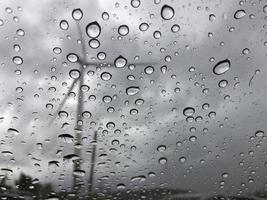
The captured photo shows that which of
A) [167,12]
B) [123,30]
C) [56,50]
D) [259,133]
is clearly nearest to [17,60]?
[56,50]

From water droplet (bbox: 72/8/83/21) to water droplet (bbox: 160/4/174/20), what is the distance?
0.42 m

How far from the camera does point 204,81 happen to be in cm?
186

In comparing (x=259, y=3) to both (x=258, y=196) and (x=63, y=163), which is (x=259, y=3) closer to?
(x=258, y=196)

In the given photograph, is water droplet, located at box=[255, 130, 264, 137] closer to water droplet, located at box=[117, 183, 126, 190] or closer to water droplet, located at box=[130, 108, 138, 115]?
water droplet, located at box=[130, 108, 138, 115]

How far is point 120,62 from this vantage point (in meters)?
1.81

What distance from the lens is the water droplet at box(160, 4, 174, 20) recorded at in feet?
5.65

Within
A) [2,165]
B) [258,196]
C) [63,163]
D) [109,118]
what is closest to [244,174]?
[258,196]

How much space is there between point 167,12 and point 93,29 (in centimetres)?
40

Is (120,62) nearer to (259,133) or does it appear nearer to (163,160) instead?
(163,160)

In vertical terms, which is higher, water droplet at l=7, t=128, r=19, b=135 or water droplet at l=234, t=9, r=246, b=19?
water droplet at l=234, t=9, r=246, b=19

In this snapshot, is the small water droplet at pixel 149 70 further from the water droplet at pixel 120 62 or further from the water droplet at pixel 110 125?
the water droplet at pixel 110 125

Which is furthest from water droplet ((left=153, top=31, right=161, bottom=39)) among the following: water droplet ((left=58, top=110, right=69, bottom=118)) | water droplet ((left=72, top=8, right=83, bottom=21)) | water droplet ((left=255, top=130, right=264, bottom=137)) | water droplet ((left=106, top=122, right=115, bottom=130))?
water droplet ((left=255, top=130, right=264, bottom=137))

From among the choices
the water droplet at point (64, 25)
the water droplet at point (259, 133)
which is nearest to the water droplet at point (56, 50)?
the water droplet at point (64, 25)

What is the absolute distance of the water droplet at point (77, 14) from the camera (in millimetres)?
1728
